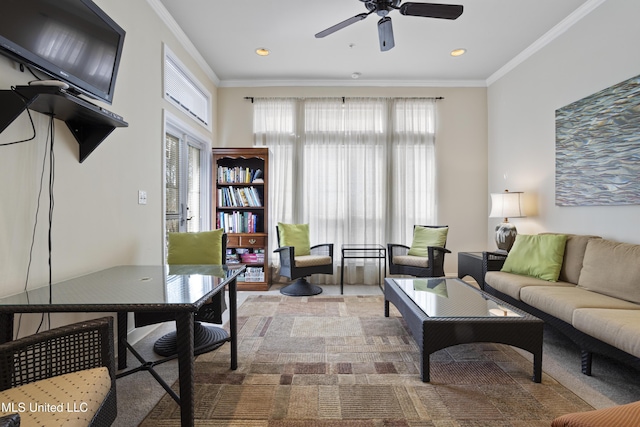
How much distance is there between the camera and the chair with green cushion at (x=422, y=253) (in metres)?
4.02

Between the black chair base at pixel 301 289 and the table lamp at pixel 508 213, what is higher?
the table lamp at pixel 508 213

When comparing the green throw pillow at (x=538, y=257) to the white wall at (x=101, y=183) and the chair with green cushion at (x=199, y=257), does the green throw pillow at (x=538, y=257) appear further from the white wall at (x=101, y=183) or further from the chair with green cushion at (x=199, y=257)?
the white wall at (x=101, y=183)

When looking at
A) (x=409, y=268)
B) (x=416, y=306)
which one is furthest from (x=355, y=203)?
(x=416, y=306)

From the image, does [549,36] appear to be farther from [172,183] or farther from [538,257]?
[172,183]

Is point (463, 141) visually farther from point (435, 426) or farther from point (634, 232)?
point (435, 426)

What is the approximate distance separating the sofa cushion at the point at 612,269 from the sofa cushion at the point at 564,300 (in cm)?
7

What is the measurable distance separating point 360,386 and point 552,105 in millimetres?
A: 3523

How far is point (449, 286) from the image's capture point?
9.54 feet

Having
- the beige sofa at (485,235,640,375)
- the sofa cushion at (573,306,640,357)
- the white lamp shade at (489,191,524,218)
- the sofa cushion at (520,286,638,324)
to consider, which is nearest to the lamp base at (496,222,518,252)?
the white lamp shade at (489,191,524,218)

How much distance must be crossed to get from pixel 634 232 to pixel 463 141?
254 cm

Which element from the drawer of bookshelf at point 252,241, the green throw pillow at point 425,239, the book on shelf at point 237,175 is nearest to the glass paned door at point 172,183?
the book on shelf at point 237,175

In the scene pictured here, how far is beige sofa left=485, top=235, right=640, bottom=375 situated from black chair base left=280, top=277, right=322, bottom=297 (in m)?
2.11

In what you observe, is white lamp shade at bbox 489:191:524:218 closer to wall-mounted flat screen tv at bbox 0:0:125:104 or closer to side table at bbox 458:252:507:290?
side table at bbox 458:252:507:290

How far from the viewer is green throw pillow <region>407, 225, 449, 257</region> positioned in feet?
13.9
